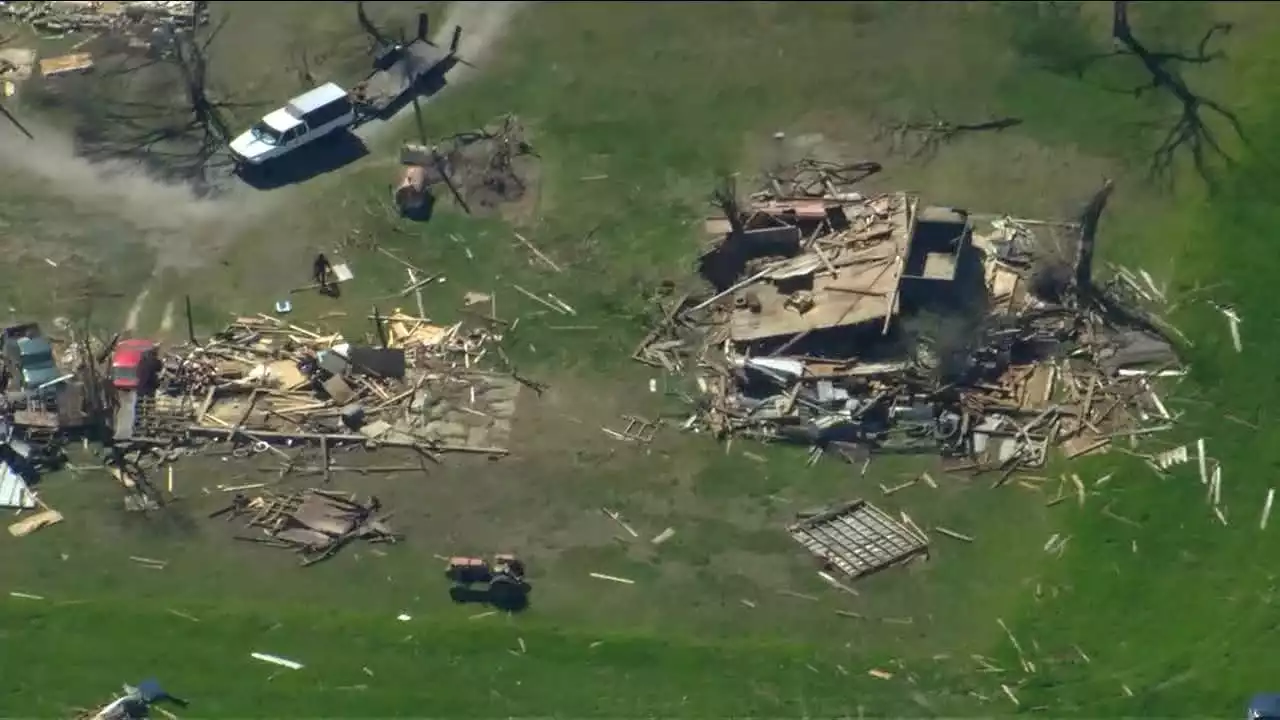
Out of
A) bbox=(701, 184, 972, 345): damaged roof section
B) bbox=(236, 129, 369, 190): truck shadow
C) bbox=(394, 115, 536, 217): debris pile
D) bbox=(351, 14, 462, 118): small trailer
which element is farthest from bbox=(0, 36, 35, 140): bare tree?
bbox=(701, 184, 972, 345): damaged roof section

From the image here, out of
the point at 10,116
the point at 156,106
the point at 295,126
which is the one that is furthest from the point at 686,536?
the point at 10,116

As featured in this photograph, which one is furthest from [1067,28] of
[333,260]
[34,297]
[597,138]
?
[34,297]

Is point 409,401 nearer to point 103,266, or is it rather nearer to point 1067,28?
point 103,266

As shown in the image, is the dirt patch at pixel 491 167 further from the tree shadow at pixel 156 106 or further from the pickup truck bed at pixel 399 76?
the tree shadow at pixel 156 106

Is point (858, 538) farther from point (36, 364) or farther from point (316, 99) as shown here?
point (316, 99)

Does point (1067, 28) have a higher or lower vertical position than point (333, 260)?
higher
